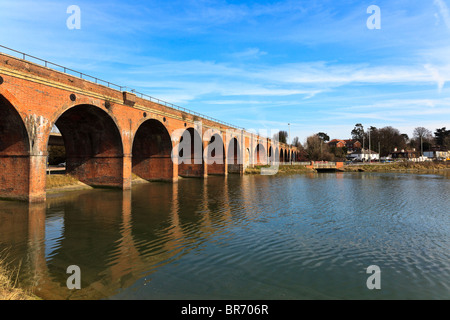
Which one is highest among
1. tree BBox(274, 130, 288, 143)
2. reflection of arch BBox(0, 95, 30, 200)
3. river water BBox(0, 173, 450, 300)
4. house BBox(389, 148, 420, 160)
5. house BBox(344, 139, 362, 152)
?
tree BBox(274, 130, 288, 143)

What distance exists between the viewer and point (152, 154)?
33.1m

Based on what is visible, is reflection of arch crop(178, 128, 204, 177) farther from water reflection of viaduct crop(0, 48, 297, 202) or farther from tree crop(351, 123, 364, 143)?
tree crop(351, 123, 364, 143)

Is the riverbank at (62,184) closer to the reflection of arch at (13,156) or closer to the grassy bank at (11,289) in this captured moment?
the reflection of arch at (13,156)

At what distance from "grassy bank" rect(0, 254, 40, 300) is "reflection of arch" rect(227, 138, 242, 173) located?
140ft

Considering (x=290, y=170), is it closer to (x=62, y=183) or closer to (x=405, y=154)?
(x=62, y=183)

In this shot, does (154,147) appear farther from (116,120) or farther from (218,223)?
(218,223)

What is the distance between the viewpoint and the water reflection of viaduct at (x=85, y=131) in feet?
52.2

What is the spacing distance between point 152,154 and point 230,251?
26.8 meters

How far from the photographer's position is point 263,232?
10.4 meters

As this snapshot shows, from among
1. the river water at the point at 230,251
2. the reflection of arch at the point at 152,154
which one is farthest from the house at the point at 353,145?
the river water at the point at 230,251

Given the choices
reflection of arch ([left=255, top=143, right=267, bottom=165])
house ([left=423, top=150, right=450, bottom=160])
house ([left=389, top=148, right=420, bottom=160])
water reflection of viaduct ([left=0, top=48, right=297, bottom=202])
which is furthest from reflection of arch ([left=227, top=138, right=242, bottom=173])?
house ([left=423, top=150, right=450, bottom=160])

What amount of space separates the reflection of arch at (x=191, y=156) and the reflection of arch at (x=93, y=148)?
15487 millimetres

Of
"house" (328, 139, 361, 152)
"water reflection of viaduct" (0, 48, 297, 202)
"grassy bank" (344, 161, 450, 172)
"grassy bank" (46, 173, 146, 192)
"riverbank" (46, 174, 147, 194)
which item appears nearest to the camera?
"water reflection of viaduct" (0, 48, 297, 202)

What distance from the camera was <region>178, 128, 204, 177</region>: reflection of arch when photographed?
39.6m
